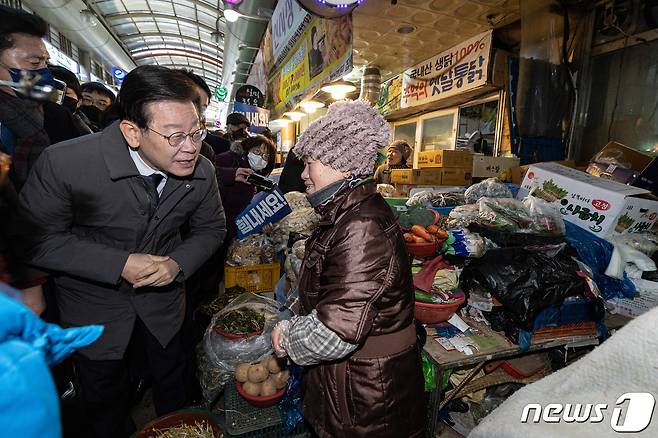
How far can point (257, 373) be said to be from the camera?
2.23 meters

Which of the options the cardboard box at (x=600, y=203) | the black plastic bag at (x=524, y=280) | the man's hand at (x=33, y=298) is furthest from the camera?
the cardboard box at (x=600, y=203)

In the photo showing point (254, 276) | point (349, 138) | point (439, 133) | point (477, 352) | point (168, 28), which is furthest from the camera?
point (168, 28)

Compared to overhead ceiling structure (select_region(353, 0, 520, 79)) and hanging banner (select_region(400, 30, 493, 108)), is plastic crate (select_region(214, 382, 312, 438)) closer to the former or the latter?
overhead ceiling structure (select_region(353, 0, 520, 79))

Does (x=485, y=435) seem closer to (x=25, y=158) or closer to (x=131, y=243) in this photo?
(x=131, y=243)

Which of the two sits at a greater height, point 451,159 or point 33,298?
point 451,159

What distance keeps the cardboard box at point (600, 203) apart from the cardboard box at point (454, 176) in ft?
7.00

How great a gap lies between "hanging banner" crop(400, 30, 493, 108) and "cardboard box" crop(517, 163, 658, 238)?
3.19 metres

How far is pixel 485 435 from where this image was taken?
76 centimetres

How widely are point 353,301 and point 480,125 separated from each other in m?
6.56

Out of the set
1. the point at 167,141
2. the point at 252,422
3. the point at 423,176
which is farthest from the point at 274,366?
the point at 423,176

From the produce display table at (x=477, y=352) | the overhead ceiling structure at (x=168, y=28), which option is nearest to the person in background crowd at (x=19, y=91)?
the produce display table at (x=477, y=352)

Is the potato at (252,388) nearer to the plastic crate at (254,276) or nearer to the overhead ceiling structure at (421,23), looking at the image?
the plastic crate at (254,276)

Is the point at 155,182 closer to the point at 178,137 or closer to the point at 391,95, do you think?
the point at 178,137

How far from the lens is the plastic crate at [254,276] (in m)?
3.23
